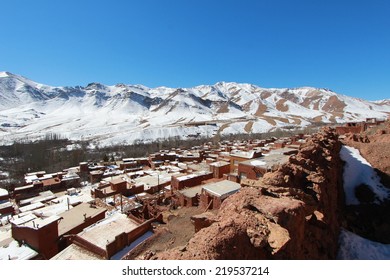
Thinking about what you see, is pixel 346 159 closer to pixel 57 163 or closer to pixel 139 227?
pixel 139 227

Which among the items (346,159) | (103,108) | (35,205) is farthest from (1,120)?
(346,159)

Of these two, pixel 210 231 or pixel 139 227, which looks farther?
pixel 139 227

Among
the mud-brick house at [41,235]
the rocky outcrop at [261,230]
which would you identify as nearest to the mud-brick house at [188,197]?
the mud-brick house at [41,235]

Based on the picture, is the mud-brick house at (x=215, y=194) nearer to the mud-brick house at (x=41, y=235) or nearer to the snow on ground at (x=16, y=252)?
the mud-brick house at (x=41, y=235)

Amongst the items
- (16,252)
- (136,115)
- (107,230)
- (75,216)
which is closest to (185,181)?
Result: (75,216)
